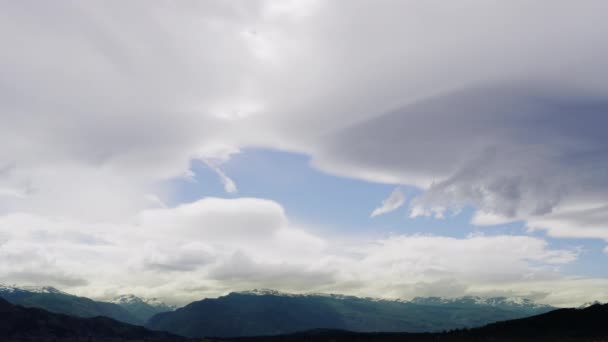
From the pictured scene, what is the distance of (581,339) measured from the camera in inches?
7657

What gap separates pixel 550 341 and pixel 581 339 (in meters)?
11.2

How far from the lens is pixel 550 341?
19738 centimetres
